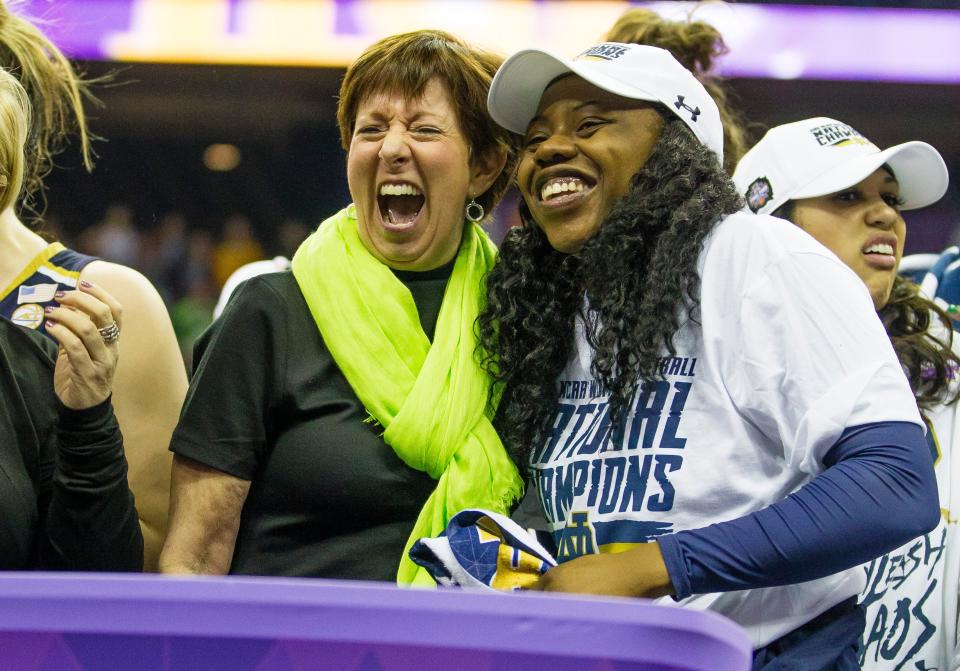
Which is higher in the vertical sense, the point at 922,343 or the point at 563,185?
the point at 563,185

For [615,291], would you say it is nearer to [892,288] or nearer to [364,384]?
[364,384]

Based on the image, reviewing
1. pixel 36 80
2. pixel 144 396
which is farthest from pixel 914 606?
pixel 36 80

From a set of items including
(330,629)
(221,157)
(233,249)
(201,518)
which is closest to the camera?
(330,629)

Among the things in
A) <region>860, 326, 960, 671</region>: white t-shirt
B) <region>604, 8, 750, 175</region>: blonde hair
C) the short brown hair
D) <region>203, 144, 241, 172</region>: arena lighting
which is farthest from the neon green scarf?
<region>203, 144, 241, 172</region>: arena lighting

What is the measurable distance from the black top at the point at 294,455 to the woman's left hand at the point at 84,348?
0.21 metres

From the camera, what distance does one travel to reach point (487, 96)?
216cm

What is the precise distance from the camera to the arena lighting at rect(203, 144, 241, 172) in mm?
8672

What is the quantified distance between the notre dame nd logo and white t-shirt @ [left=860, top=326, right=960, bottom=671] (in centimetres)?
71

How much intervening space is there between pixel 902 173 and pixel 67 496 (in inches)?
71.1

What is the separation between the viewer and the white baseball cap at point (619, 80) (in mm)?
1992

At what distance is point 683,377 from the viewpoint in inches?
71.4

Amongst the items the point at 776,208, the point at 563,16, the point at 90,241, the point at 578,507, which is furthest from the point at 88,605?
the point at 90,241

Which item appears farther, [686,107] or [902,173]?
[902,173]

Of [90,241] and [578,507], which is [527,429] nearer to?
[578,507]
